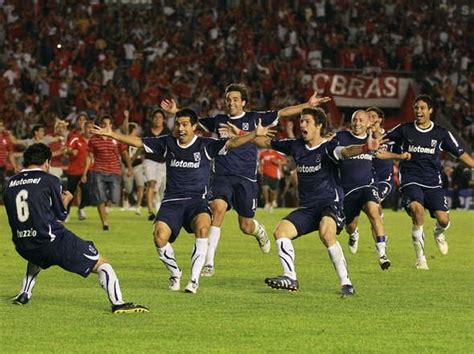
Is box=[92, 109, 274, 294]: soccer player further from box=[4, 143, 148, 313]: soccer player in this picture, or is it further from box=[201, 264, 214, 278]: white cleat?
box=[4, 143, 148, 313]: soccer player

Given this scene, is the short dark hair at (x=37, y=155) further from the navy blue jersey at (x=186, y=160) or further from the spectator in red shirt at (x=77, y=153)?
the spectator in red shirt at (x=77, y=153)

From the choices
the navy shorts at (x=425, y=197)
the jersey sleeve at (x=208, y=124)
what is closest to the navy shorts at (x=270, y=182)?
the navy shorts at (x=425, y=197)

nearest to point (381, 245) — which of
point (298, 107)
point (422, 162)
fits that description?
point (422, 162)

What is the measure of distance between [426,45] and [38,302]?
37.9 m

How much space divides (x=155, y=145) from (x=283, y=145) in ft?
4.80

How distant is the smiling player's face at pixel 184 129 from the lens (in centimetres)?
1577

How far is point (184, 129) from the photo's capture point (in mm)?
15766

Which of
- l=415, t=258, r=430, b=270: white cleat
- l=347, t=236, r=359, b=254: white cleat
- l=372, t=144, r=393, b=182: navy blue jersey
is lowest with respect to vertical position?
l=347, t=236, r=359, b=254: white cleat

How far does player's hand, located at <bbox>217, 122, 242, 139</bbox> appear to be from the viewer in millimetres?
16016

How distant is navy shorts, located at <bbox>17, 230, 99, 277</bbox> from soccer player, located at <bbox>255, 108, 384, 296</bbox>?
2689 mm

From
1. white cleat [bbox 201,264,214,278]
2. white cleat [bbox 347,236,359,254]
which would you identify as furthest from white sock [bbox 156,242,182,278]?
white cleat [bbox 347,236,359,254]

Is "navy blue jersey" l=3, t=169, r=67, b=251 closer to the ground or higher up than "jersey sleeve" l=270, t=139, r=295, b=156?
higher up

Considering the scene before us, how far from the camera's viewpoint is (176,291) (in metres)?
15.6

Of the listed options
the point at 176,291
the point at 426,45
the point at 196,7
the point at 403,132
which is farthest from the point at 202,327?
the point at 426,45
